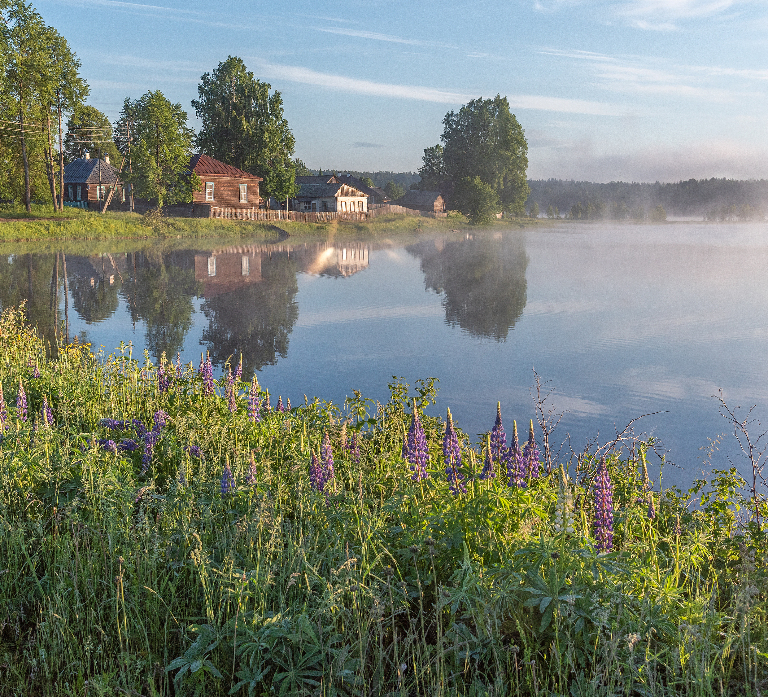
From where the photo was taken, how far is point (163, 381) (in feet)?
30.7

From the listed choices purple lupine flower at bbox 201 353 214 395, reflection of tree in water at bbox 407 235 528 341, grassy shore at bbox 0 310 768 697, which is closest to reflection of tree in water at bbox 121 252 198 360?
purple lupine flower at bbox 201 353 214 395

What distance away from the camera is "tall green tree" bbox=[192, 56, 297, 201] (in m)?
67.7

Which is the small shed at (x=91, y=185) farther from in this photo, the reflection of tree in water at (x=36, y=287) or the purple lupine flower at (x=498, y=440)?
the purple lupine flower at (x=498, y=440)

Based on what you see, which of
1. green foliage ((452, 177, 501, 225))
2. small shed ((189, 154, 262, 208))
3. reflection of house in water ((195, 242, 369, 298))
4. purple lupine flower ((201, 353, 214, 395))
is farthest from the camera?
green foliage ((452, 177, 501, 225))

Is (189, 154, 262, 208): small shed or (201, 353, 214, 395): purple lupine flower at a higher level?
(189, 154, 262, 208): small shed

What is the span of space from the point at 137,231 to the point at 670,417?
157ft

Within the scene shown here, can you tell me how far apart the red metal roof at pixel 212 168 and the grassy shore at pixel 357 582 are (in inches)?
2414

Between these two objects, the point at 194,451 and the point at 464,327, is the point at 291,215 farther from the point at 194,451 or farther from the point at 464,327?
the point at 194,451

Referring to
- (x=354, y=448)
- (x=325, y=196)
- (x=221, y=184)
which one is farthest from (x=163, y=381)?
(x=325, y=196)

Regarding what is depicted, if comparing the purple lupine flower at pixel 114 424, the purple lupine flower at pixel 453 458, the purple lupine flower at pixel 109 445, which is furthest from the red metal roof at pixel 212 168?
the purple lupine flower at pixel 453 458

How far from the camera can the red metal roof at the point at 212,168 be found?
209 ft

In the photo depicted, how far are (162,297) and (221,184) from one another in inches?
1757

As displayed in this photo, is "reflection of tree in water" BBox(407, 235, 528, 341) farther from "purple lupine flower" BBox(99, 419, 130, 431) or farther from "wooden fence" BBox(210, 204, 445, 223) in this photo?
"wooden fence" BBox(210, 204, 445, 223)

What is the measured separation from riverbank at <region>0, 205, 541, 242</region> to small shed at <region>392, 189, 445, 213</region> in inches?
1238
